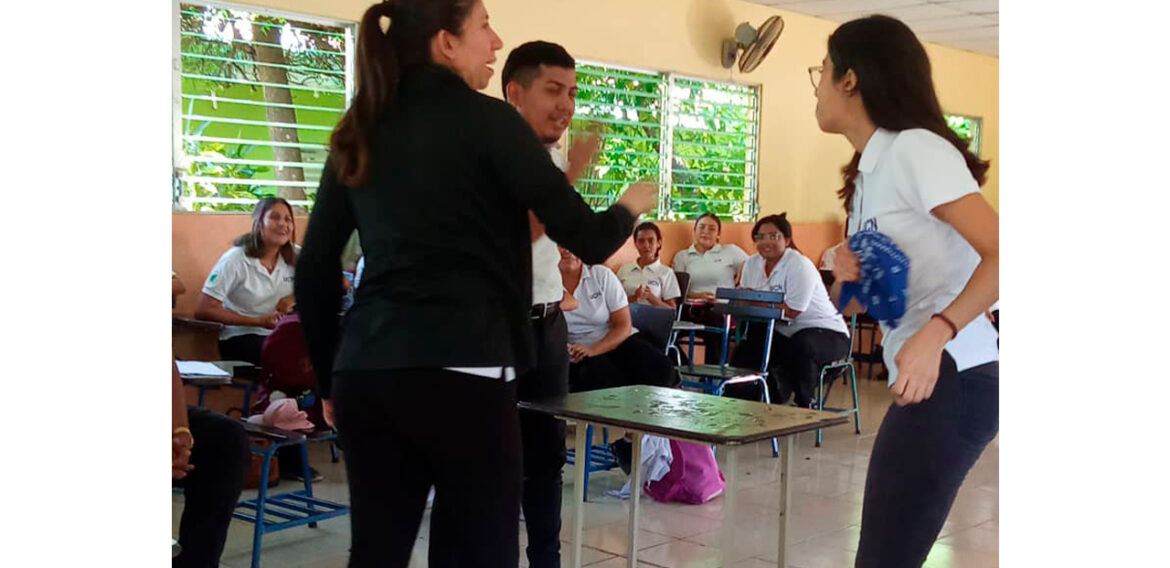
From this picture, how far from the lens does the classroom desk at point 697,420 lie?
92.3 inches

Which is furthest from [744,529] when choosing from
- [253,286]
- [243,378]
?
[253,286]

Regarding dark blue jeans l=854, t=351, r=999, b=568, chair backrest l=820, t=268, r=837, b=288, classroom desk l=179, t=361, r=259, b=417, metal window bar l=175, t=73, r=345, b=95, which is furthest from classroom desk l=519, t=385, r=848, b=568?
chair backrest l=820, t=268, r=837, b=288

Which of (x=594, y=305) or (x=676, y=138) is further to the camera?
(x=676, y=138)

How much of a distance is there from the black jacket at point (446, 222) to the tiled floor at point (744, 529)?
1.63 m

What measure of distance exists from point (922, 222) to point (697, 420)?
864mm

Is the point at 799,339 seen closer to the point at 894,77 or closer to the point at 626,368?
the point at 626,368

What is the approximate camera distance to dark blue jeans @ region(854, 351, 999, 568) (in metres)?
1.68

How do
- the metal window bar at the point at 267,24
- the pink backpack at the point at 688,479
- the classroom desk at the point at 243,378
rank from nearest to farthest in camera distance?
the classroom desk at the point at 243,378 → the pink backpack at the point at 688,479 → the metal window bar at the point at 267,24

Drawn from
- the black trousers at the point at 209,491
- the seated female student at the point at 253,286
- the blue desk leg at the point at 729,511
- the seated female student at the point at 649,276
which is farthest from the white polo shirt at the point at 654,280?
the blue desk leg at the point at 729,511

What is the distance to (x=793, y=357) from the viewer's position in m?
5.79

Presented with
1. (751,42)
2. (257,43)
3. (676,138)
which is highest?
(751,42)

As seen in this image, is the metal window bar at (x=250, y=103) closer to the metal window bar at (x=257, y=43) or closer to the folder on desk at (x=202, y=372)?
the metal window bar at (x=257, y=43)
